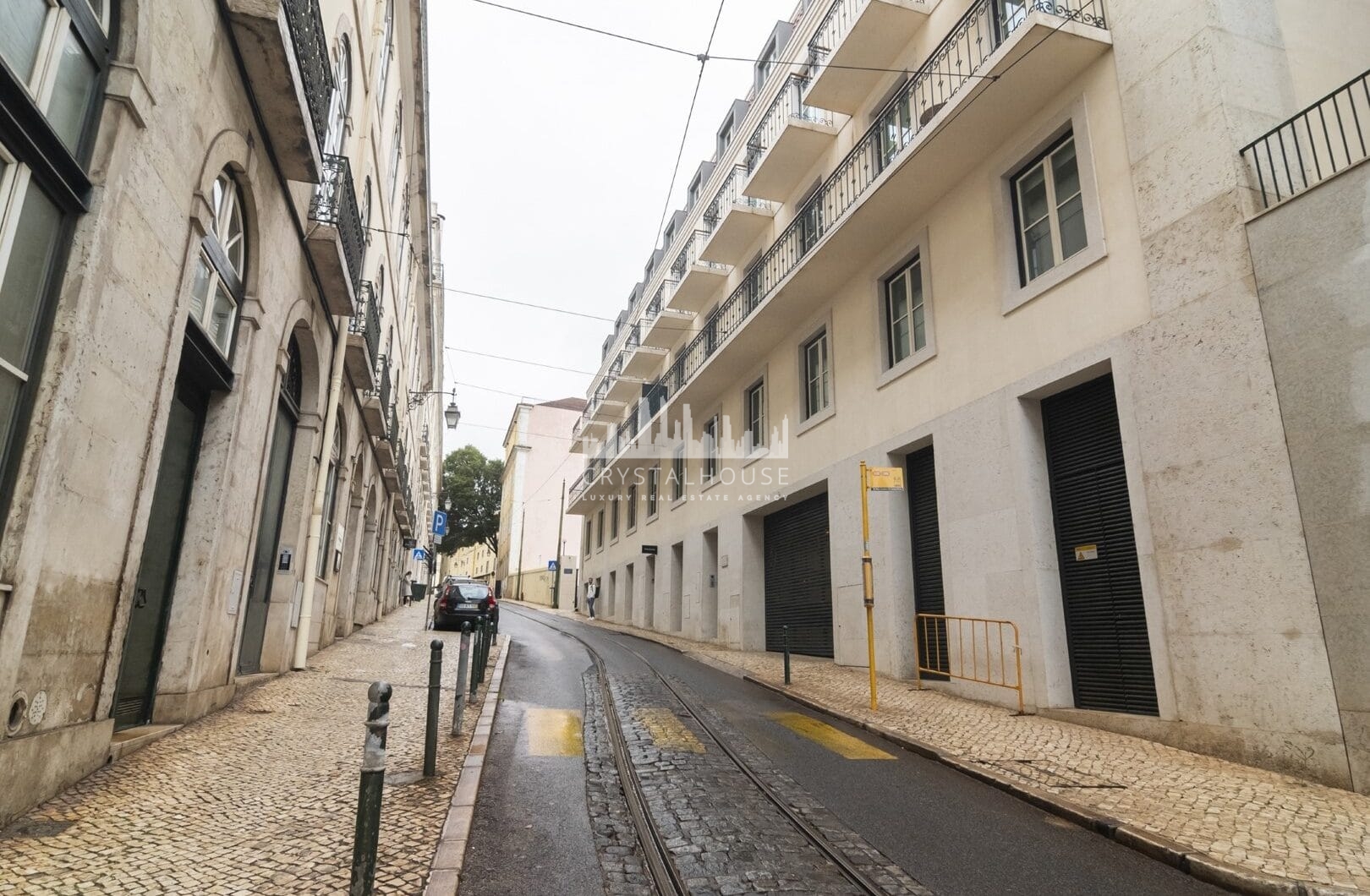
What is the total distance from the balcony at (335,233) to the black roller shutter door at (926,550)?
29.4 feet

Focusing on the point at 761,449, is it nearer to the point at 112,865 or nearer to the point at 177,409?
the point at 177,409

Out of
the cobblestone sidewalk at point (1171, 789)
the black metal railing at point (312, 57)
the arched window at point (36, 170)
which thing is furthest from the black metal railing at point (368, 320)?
the cobblestone sidewalk at point (1171, 789)

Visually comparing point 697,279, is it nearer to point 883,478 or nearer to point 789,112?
point 789,112

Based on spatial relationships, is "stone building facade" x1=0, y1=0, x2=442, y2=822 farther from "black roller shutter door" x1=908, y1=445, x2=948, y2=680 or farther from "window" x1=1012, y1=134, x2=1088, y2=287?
"black roller shutter door" x1=908, y1=445, x2=948, y2=680

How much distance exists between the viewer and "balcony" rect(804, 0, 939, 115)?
12414 millimetres

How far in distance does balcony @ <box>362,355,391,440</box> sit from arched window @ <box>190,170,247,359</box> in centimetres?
743

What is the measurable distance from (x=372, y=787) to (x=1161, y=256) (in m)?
8.21

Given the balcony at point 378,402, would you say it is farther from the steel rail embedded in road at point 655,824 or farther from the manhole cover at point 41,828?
the manhole cover at point 41,828

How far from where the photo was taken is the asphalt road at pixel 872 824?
4031mm

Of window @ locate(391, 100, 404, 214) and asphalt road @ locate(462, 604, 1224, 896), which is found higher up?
window @ locate(391, 100, 404, 214)

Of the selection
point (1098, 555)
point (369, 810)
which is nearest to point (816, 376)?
point (1098, 555)

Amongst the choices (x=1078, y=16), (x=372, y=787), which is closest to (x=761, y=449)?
(x=1078, y=16)

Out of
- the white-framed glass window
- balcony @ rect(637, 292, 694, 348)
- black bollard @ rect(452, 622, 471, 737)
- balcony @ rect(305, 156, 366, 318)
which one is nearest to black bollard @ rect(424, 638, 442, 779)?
black bollard @ rect(452, 622, 471, 737)

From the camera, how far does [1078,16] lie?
28.2 feet
